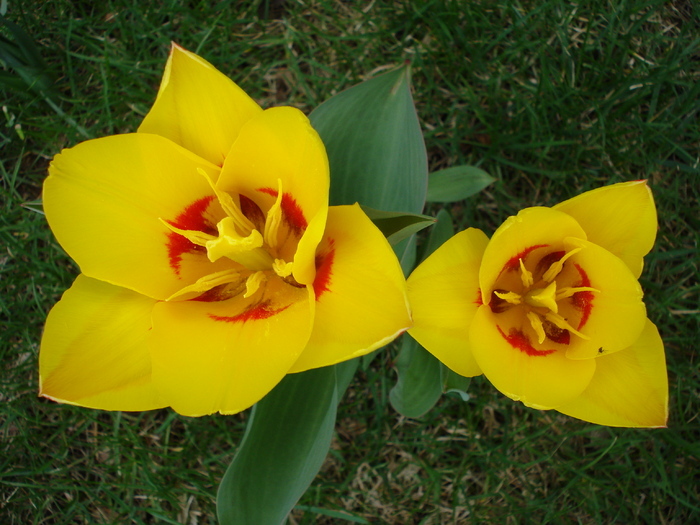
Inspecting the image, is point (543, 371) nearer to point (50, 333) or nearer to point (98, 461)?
point (50, 333)

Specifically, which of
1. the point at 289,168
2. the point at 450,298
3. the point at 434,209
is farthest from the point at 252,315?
the point at 434,209

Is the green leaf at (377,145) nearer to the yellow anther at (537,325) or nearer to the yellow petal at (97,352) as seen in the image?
the yellow anther at (537,325)

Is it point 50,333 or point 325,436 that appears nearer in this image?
point 50,333

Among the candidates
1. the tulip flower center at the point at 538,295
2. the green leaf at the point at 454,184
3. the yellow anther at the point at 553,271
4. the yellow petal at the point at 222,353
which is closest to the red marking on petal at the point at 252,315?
the yellow petal at the point at 222,353

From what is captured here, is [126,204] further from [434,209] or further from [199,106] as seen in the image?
[434,209]

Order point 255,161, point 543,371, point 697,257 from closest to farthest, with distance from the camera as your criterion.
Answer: point 255,161 < point 543,371 < point 697,257

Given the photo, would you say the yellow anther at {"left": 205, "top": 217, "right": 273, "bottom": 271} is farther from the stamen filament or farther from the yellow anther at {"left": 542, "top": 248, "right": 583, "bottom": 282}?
the yellow anther at {"left": 542, "top": 248, "right": 583, "bottom": 282}

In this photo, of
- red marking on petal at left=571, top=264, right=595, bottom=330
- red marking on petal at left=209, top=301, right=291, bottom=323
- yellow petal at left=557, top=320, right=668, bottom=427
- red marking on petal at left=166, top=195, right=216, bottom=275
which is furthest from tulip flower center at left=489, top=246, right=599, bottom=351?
red marking on petal at left=166, top=195, right=216, bottom=275

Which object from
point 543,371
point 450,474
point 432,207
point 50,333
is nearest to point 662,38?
point 432,207
